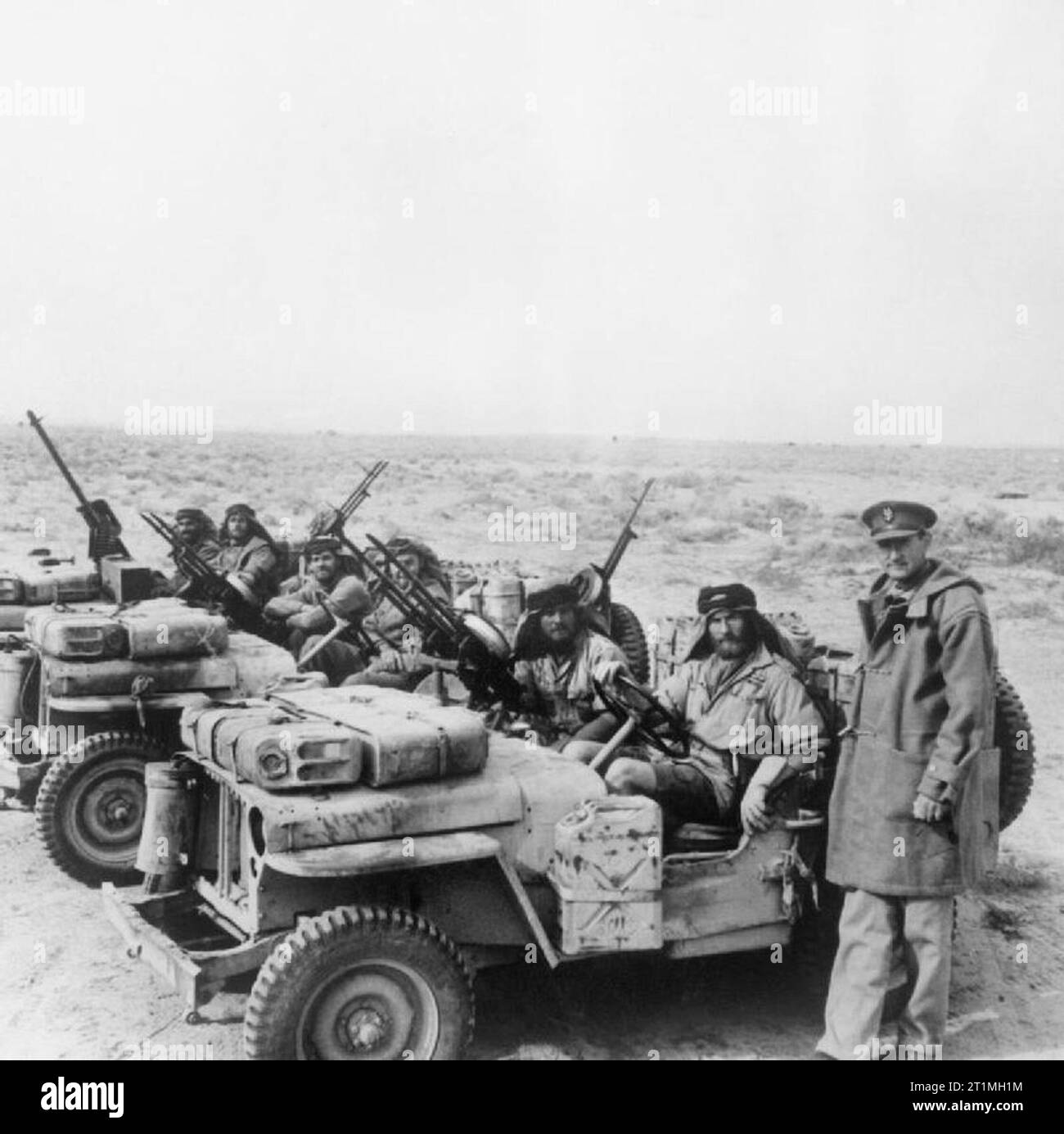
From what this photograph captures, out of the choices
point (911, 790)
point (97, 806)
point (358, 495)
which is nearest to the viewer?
point (911, 790)

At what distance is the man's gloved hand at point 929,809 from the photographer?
473 cm

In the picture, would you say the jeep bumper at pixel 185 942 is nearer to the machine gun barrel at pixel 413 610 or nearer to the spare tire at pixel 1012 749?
the machine gun barrel at pixel 413 610

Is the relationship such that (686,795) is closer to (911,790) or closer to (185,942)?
(911,790)

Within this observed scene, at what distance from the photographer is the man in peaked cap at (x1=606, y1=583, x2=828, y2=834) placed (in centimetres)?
543

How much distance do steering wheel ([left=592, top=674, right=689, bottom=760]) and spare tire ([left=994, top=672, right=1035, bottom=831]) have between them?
4.25 feet

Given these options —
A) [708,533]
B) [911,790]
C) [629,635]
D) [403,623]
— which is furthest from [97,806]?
[708,533]

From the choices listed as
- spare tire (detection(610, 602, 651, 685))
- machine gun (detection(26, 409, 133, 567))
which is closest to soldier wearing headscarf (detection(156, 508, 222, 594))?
machine gun (detection(26, 409, 133, 567))

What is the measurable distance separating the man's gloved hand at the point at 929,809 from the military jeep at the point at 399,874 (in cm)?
66

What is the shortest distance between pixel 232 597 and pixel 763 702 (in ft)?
14.4

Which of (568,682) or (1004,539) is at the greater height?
(1004,539)

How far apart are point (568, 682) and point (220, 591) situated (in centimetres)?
331

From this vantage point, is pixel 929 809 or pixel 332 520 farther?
pixel 332 520

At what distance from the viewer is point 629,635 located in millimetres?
9055
